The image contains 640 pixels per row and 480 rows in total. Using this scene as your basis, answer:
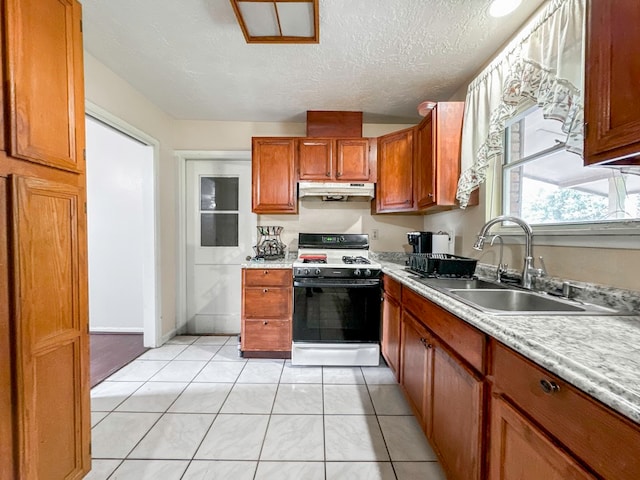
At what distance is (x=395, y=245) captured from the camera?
120 inches

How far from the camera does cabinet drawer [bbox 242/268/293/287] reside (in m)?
2.45

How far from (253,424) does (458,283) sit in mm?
1513

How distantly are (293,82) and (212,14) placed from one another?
30.9 inches

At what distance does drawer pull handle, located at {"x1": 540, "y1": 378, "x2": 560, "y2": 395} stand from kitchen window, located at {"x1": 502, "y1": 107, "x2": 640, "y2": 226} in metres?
0.90

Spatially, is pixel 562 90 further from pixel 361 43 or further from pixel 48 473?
pixel 48 473

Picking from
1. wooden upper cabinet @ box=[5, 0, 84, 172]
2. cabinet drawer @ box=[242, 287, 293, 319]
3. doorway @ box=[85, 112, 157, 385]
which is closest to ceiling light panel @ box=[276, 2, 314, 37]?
wooden upper cabinet @ box=[5, 0, 84, 172]

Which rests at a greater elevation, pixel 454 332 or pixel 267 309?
pixel 454 332

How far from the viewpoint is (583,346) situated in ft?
2.34

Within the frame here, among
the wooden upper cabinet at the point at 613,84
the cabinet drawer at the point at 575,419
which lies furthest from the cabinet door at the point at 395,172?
the cabinet drawer at the point at 575,419

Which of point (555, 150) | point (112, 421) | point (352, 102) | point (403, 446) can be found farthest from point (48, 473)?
point (352, 102)

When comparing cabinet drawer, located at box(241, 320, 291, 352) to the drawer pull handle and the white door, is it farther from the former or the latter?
the drawer pull handle

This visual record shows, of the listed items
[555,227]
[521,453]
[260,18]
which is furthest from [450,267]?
[260,18]

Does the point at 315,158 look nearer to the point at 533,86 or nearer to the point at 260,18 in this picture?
the point at 260,18

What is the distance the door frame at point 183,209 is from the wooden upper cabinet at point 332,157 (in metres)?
0.77
